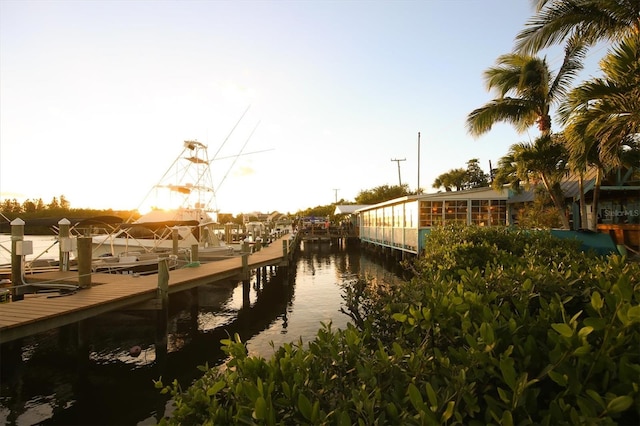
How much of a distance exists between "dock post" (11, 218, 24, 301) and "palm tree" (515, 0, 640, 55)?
15.0 m

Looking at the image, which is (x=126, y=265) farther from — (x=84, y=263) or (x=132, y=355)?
(x=132, y=355)

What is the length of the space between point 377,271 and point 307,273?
4410mm

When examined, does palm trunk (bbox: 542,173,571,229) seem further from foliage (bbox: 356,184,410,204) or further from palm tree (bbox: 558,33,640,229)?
foliage (bbox: 356,184,410,204)

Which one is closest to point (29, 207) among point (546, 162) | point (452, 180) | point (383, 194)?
point (383, 194)

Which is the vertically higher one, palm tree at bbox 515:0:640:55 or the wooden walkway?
palm tree at bbox 515:0:640:55

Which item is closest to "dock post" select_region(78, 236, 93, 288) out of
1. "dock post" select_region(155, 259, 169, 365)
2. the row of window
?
"dock post" select_region(155, 259, 169, 365)

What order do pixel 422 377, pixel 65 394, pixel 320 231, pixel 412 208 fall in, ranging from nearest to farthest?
pixel 422 377 → pixel 65 394 → pixel 412 208 → pixel 320 231

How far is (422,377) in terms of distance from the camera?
2002 millimetres

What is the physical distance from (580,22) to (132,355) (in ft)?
50.9

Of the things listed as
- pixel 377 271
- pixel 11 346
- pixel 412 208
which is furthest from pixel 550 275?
pixel 377 271

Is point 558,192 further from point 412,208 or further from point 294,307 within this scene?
point 294,307

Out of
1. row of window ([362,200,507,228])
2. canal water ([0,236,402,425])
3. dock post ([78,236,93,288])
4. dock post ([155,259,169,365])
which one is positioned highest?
row of window ([362,200,507,228])

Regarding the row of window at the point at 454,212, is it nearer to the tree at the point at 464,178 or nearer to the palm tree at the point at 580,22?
the palm tree at the point at 580,22

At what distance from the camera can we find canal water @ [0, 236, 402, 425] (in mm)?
6809
